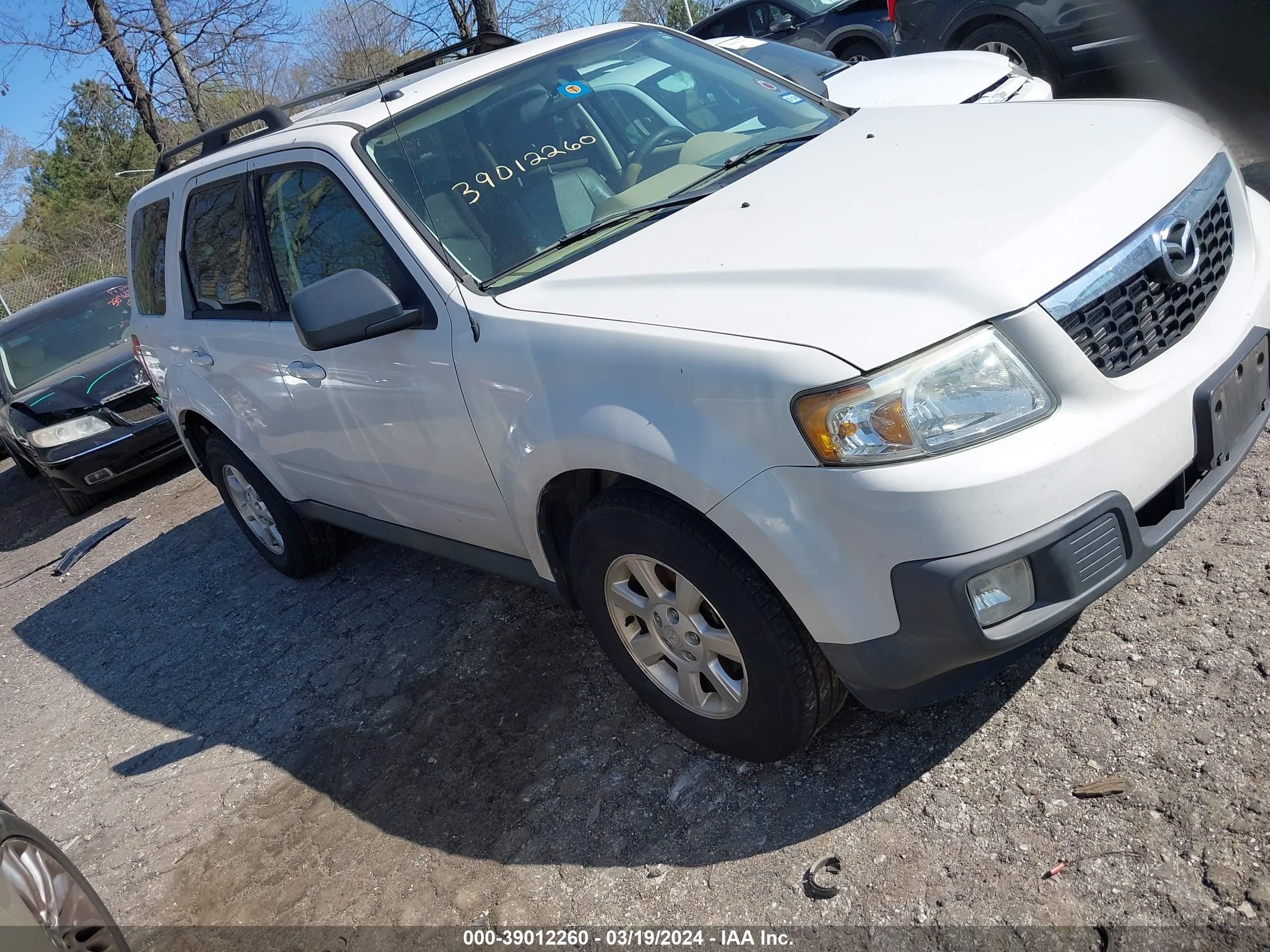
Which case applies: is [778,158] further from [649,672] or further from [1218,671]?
[1218,671]

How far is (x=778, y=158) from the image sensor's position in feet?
10.9

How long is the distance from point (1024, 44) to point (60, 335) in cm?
832

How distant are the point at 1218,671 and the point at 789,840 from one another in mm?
1179

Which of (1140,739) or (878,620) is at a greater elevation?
(878,620)

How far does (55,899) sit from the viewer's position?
2650mm

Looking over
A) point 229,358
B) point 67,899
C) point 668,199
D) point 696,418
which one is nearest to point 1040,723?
point 696,418

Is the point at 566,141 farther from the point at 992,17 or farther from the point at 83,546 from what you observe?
the point at 83,546

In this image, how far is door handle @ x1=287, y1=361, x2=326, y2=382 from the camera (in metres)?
3.71

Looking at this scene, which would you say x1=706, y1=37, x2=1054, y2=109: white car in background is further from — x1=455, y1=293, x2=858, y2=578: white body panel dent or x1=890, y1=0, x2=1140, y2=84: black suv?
x1=455, y1=293, x2=858, y2=578: white body panel dent

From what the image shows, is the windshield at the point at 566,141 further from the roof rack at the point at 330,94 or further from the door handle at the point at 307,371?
the door handle at the point at 307,371

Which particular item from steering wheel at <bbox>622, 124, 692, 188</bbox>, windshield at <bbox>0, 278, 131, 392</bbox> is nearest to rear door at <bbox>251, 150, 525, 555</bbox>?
steering wheel at <bbox>622, 124, 692, 188</bbox>

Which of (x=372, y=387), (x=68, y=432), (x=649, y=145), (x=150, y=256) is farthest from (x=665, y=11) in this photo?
(x=372, y=387)

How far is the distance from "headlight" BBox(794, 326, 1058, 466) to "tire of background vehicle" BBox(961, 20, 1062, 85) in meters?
5.69

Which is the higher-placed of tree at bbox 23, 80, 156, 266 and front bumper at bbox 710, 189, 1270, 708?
tree at bbox 23, 80, 156, 266
